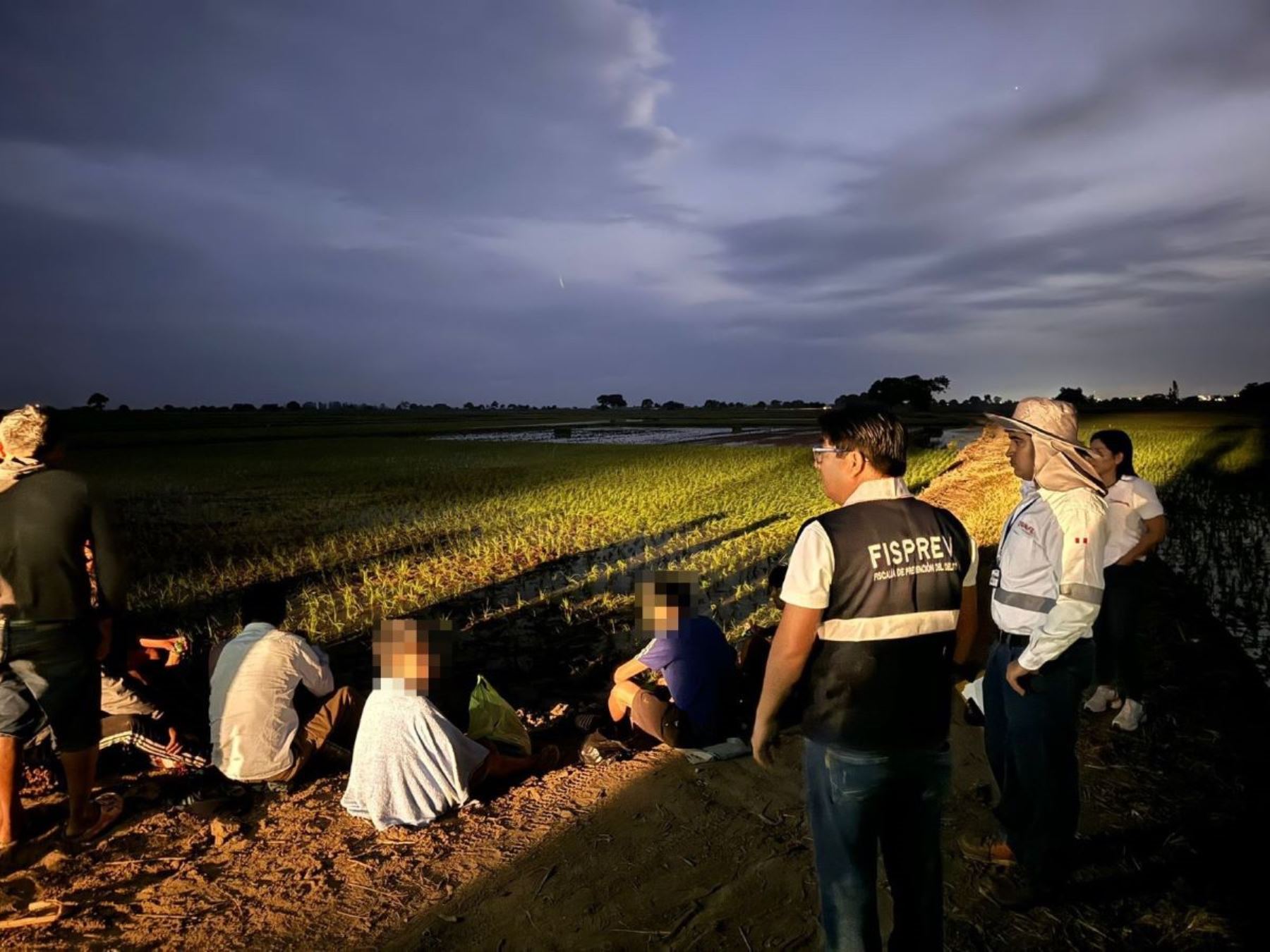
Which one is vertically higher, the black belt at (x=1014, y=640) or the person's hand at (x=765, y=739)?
the black belt at (x=1014, y=640)

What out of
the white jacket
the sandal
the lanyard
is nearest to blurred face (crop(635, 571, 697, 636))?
the lanyard

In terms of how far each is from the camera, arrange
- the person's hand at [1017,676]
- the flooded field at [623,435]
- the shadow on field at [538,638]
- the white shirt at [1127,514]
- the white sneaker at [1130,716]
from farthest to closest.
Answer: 1. the flooded field at [623,435]
2. the shadow on field at [538,638]
3. the white sneaker at [1130,716]
4. the white shirt at [1127,514]
5. the person's hand at [1017,676]

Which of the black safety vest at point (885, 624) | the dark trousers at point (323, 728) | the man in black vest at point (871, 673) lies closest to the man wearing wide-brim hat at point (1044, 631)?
the man in black vest at point (871, 673)

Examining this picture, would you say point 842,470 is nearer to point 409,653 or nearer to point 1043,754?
point 1043,754

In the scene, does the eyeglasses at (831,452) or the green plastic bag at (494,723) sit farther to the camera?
the green plastic bag at (494,723)

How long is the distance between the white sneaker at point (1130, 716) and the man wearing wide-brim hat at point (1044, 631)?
2.11 meters

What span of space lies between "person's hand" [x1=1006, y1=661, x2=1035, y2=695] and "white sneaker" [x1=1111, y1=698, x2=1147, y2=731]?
8.22 ft

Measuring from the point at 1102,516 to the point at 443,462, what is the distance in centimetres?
2464

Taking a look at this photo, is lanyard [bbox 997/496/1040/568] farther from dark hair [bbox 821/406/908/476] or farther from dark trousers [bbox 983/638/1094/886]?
dark hair [bbox 821/406/908/476]

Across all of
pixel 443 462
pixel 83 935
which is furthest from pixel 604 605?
pixel 443 462

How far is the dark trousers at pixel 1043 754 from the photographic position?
8.86ft

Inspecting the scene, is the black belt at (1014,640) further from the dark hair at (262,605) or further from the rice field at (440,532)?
the rice field at (440,532)

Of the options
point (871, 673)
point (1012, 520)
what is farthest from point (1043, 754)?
point (871, 673)

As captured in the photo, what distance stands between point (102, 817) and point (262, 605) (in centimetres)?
126
